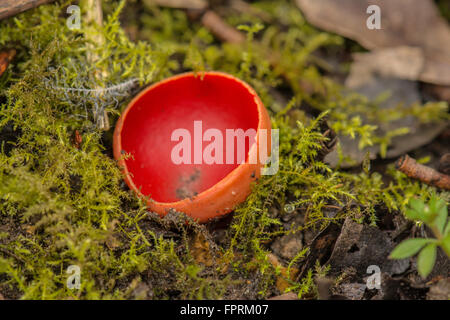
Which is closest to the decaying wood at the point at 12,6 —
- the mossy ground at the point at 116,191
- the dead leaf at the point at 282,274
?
the mossy ground at the point at 116,191

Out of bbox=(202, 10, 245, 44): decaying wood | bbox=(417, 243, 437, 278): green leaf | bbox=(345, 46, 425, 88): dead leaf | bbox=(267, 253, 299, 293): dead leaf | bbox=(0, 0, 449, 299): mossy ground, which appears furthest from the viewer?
bbox=(202, 10, 245, 44): decaying wood

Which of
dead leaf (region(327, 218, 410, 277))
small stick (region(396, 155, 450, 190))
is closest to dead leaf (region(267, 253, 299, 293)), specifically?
dead leaf (region(327, 218, 410, 277))

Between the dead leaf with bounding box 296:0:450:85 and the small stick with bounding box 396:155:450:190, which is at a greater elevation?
the dead leaf with bounding box 296:0:450:85

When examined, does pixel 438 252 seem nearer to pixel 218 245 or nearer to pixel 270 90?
pixel 218 245

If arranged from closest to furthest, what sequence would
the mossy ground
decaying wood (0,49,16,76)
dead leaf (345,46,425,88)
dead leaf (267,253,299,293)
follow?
the mossy ground < dead leaf (267,253,299,293) < decaying wood (0,49,16,76) < dead leaf (345,46,425,88)

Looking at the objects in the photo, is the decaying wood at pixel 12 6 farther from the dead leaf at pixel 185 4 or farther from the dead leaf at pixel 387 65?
the dead leaf at pixel 387 65

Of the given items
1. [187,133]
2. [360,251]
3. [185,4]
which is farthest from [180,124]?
[360,251]

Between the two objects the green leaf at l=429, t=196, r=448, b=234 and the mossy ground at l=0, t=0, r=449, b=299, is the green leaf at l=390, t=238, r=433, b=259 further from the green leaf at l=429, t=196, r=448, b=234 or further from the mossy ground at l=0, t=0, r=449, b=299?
the mossy ground at l=0, t=0, r=449, b=299
